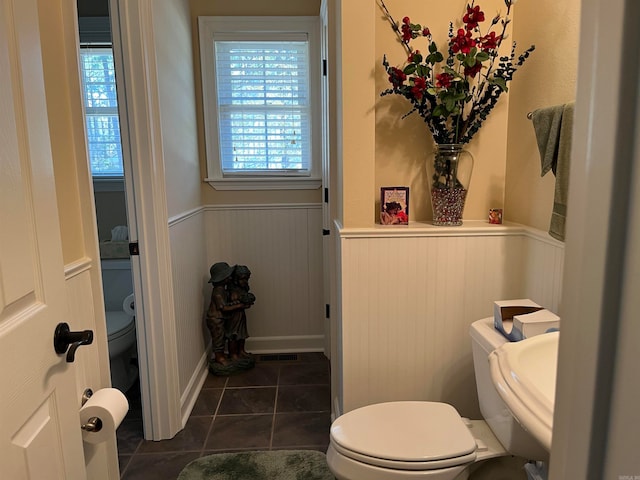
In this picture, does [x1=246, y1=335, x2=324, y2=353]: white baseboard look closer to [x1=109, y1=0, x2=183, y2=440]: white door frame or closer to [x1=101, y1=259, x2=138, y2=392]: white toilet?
[x1=101, y1=259, x2=138, y2=392]: white toilet

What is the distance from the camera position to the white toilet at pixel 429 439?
1346mm

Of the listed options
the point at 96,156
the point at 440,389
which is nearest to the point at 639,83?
the point at 440,389

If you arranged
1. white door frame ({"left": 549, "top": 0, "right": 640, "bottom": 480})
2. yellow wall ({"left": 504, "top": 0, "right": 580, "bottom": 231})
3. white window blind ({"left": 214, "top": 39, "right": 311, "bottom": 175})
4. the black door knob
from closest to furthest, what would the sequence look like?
white door frame ({"left": 549, "top": 0, "right": 640, "bottom": 480}) < the black door knob < yellow wall ({"left": 504, "top": 0, "right": 580, "bottom": 231}) < white window blind ({"left": 214, "top": 39, "right": 311, "bottom": 175})

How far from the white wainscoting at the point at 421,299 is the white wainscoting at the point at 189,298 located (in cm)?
94

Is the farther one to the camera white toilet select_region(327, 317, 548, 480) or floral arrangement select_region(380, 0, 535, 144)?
floral arrangement select_region(380, 0, 535, 144)

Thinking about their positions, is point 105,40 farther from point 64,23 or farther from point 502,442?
point 502,442

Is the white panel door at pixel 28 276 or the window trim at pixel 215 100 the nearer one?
the white panel door at pixel 28 276

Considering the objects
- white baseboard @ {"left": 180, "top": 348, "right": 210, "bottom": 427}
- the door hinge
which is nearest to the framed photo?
the door hinge

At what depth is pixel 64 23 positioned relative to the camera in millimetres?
1357

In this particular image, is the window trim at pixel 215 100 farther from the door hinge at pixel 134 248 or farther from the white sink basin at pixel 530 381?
the white sink basin at pixel 530 381

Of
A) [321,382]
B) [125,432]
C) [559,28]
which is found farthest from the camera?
[321,382]

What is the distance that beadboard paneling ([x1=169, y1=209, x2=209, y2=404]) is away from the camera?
236 cm

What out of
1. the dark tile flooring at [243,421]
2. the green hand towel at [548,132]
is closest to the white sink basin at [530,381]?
the green hand towel at [548,132]

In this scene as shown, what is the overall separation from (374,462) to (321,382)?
1.44m
